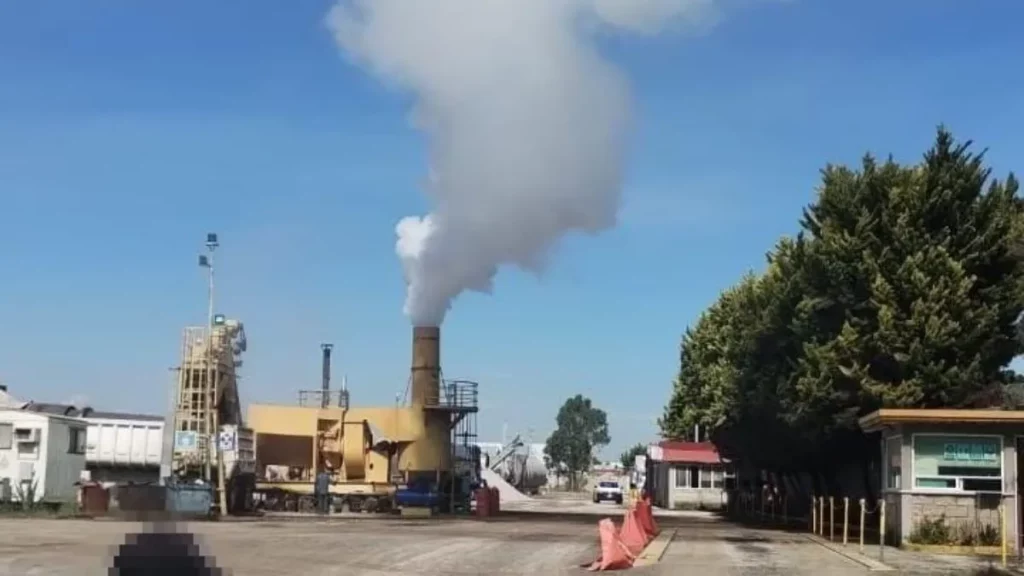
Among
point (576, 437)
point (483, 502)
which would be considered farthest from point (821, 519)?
point (576, 437)

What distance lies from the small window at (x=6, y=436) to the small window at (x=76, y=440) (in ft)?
8.01

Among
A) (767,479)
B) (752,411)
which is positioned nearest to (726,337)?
(767,479)

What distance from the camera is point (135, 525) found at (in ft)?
24.1

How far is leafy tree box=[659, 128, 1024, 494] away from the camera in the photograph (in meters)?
36.3

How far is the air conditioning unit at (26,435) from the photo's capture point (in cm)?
4441

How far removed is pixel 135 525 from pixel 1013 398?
3328 cm

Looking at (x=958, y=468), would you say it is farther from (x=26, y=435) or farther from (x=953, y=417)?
(x=26, y=435)

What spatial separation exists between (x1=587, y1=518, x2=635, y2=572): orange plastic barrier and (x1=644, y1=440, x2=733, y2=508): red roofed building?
54.6 meters

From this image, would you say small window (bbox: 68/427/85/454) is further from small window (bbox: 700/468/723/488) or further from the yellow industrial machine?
small window (bbox: 700/468/723/488)

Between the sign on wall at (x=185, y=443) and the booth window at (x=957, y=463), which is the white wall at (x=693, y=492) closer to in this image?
the sign on wall at (x=185, y=443)

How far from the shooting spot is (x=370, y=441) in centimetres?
5231

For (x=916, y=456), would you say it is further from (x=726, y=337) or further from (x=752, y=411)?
(x=726, y=337)

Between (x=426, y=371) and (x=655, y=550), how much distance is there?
25.0 meters

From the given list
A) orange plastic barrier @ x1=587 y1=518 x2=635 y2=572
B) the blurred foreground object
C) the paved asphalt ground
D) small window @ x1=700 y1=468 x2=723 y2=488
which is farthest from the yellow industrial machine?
the blurred foreground object
